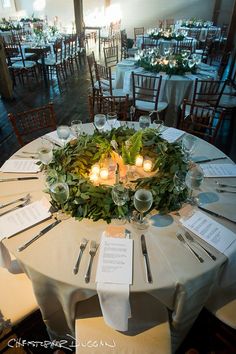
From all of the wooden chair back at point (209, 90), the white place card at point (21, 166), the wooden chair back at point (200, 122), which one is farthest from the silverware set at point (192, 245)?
the wooden chair back at point (209, 90)

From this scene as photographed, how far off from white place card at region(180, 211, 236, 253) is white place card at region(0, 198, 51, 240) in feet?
2.50

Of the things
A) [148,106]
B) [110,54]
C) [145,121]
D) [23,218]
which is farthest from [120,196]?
[110,54]

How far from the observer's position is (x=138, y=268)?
111 cm

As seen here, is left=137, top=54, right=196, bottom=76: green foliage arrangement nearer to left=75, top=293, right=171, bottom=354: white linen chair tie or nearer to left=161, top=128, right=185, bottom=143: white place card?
left=161, top=128, right=185, bottom=143: white place card

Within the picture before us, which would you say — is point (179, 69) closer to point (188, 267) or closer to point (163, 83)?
point (163, 83)

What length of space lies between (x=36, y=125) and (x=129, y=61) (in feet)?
9.41

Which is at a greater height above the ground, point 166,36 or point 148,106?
point 166,36

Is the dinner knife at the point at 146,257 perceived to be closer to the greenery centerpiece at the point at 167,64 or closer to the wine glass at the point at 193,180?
the wine glass at the point at 193,180

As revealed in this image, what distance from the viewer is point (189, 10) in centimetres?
1018

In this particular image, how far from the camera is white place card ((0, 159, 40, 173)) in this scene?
5.54 feet

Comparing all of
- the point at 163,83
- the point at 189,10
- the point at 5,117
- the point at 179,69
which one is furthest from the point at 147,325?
the point at 189,10

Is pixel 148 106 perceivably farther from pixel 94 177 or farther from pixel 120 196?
pixel 120 196

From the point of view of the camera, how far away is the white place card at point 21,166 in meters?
1.69

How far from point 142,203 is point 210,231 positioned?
380 mm
